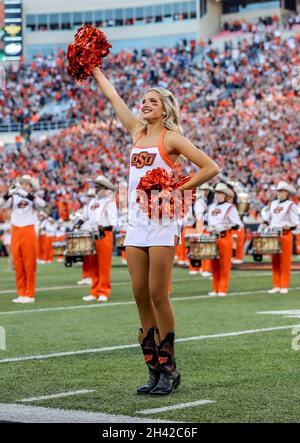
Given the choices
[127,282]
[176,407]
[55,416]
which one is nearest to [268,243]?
[127,282]

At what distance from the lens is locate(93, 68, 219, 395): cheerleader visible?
16.8 ft

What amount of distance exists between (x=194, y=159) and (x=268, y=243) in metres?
7.90

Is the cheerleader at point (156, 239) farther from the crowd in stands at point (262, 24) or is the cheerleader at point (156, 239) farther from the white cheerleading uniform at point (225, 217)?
the crowd in stands at point (262, 24)

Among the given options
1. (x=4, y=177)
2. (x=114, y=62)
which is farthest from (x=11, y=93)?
(x=4, y=177)

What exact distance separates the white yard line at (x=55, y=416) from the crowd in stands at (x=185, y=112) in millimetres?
18508

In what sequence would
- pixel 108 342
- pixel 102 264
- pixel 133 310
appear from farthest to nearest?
pixel 102 264 → pixel 133 310 → pixel 108 342

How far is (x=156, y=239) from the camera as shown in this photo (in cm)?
514

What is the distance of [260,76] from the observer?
106 ft

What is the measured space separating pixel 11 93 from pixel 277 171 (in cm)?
1761

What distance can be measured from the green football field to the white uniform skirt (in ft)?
2.82

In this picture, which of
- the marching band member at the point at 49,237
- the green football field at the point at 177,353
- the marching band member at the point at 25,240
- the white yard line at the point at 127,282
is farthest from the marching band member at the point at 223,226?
the marching band member at the point at 49,237

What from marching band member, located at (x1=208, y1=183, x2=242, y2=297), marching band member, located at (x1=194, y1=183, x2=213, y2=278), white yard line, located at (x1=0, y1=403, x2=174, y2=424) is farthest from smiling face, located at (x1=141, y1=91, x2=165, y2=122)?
marching band member, located at (x1=194, y1=183, x2=213, y2=278)

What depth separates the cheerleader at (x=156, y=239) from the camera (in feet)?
16.8
